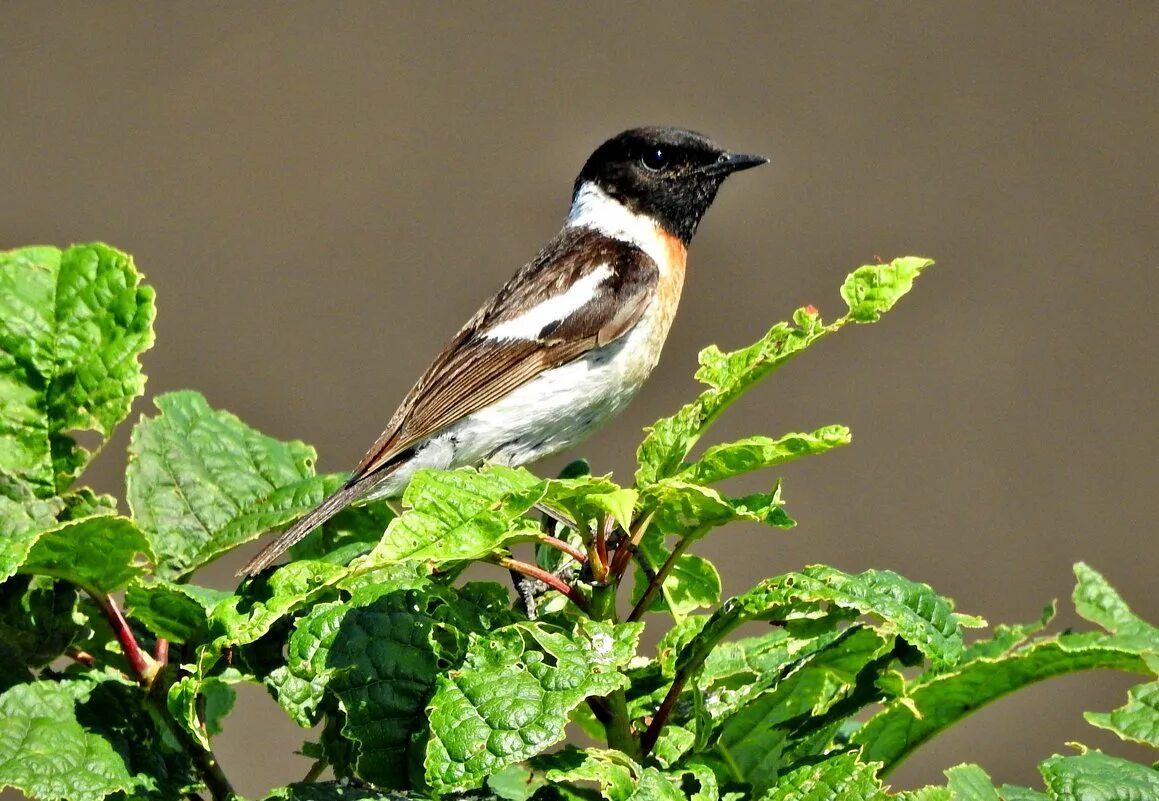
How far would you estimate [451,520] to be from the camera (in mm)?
1480

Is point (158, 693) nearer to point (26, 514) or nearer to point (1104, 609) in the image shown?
point (26, 514)

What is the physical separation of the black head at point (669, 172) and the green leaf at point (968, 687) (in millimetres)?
2763

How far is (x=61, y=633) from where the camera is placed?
1787 mm

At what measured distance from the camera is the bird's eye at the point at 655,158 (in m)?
4.27

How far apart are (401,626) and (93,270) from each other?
2.70 ft

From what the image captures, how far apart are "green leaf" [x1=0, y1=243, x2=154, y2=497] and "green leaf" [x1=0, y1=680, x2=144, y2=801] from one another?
14.4 inches

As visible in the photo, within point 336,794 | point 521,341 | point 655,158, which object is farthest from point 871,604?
point 655,158

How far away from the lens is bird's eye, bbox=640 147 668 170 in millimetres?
4266

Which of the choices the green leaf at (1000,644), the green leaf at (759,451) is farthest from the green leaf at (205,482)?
the green leaf at (1000,644)

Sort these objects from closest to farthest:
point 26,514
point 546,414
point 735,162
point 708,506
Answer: point 708,506, point 26,514, point 546,414, point 735,162

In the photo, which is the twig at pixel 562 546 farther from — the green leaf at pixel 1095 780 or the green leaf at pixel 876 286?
the green leaf at pixel 1095 780

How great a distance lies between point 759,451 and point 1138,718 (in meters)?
0.68

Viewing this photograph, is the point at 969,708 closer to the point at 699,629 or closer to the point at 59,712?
the point at 699,629

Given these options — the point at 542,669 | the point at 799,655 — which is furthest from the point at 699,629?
the point at 542,669
